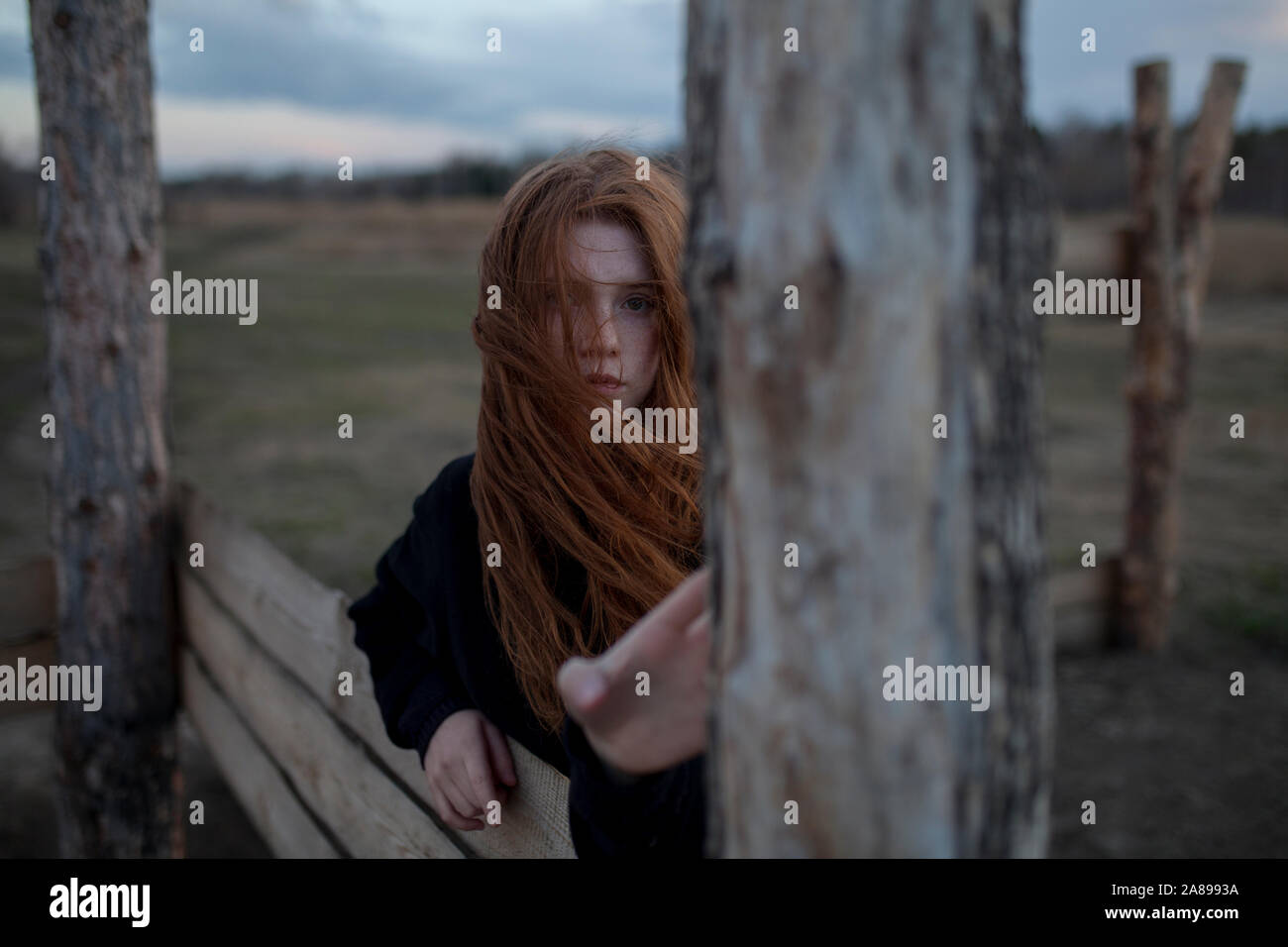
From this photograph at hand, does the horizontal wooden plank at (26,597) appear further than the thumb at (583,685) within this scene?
Yes

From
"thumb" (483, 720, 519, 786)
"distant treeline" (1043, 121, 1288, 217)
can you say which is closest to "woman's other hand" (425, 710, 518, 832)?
"thumb" (483, 720, 519, 786)

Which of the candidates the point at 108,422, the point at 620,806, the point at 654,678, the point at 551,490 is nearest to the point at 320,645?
the point at 551,490

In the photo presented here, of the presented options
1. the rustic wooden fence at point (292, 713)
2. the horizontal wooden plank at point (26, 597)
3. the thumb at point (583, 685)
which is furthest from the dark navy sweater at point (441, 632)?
the horizontal wooden plank at point (26, 597)

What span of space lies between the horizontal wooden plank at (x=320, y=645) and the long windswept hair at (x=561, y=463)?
0.49ft

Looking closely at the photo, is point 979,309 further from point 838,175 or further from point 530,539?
point 530,539

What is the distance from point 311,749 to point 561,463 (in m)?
1.17

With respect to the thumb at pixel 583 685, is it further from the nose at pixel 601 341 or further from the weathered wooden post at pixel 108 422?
the weathered wooden post at pixel 108 422

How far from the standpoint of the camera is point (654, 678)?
88 centimetres

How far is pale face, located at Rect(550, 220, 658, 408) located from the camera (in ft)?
5.16

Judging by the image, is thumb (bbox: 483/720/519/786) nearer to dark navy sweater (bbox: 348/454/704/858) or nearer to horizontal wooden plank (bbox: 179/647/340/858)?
dark navy sweater (bbox: 348/454/704/858)

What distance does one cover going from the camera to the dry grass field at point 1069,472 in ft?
11.6

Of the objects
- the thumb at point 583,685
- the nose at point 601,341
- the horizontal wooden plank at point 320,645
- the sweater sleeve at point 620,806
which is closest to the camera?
the thumb at point 583,685

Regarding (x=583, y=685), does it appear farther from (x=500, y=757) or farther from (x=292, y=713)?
(x=292, y=713)
